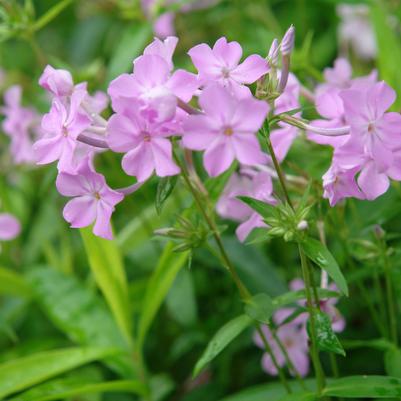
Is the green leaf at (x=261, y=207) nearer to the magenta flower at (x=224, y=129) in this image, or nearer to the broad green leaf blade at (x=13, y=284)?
the magenta flower at (x=224, y=129)

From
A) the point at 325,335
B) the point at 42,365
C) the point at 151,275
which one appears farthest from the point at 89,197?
the point at 151,275

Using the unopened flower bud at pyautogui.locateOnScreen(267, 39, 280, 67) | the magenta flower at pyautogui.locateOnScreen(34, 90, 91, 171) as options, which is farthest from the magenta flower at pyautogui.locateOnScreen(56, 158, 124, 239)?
the unopened flower bud at pyautogui.locateOnScreen(267, 39, 280, 67)

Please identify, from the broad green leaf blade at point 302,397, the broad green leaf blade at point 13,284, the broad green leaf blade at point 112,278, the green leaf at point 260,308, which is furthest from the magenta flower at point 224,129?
the broad green leaf blade at point 13,284

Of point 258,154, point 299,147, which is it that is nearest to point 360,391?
point 258,154

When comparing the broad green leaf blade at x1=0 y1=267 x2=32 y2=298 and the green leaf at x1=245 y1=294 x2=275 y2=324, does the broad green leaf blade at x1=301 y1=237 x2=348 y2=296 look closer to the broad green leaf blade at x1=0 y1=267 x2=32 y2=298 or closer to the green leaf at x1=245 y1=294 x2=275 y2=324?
the green leaf at x1=245 y1=294 x2=275 y2=324

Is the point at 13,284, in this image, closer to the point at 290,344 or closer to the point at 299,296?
the point at 290,344

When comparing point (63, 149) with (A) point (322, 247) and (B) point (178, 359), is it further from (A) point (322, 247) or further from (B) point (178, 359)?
(B) point (178, 359)
